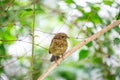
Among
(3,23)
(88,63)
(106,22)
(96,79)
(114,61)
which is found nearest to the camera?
(3,23)

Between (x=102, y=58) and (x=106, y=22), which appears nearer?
(x=106, y=22)

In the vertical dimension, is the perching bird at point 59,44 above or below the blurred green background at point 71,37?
below

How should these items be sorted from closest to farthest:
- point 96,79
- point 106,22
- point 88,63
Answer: point 106,22
point 96,79
point 88,63

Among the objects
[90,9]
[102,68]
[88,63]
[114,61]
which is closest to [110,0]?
[90,9]

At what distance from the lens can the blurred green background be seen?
2.43 metres

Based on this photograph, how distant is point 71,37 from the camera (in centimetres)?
255

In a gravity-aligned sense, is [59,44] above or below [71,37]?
below

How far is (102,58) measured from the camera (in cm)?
313

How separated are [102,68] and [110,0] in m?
0.93

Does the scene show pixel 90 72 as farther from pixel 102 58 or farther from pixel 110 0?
pixel 110 0

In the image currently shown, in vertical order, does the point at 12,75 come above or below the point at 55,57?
above

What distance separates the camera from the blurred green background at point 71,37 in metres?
2.43

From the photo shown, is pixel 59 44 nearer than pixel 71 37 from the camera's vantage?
Yes

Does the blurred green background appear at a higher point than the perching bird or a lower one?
higher
